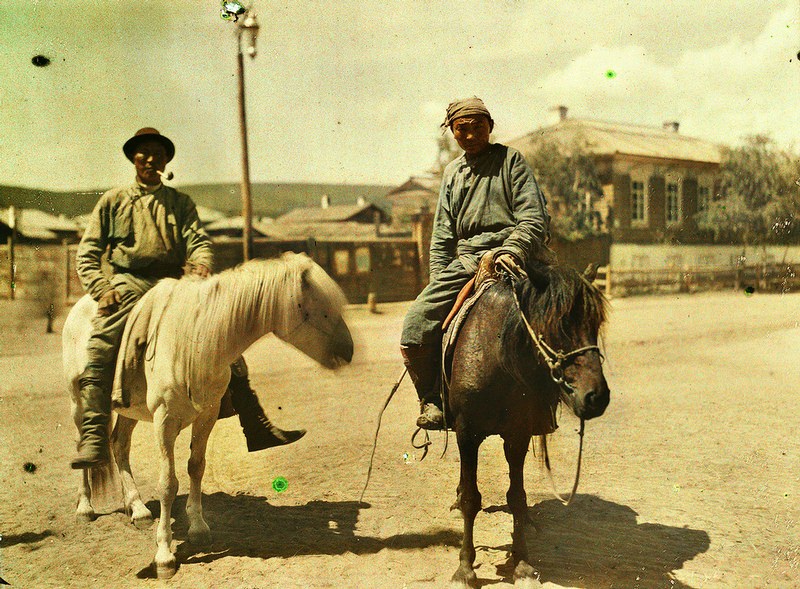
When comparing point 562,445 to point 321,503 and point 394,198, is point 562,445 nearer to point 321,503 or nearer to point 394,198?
point 321,503

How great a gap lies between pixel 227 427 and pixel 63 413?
1979mm

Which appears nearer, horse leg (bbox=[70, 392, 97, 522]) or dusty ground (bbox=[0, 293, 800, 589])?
dusty ground (bbox=[0, 293, 800, 589])

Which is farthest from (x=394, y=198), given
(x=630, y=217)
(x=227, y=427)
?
(x=227, y=427)

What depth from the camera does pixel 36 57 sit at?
4395mm

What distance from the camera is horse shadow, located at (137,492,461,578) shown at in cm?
384

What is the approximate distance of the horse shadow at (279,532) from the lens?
12.6ft

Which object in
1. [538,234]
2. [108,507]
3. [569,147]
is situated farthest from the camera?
[569,147]

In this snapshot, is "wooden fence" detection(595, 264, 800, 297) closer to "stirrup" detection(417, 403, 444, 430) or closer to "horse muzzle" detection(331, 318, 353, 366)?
"stirrup" detection(417, 403, 444, 430)

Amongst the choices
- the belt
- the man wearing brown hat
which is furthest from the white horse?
the belt

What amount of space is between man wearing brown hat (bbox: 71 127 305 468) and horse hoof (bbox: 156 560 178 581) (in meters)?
0.74

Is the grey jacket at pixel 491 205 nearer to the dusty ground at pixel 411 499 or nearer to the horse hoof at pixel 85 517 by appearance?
the dusty ground at pixel 411 499

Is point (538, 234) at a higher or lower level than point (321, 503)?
higher

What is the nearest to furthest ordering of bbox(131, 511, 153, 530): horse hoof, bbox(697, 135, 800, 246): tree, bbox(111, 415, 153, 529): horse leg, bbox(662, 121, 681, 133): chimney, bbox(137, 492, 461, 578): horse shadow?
bbox(137, 492, 461, 578): horse shadow, bbox(131, 511, 153, 530): horse hoof, bbox(111, 415, 153, 529): horse leg, bbox(662, 121, 681, 133): chimney, bbox(697, 135, 800, 246): tree

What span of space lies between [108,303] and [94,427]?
767 mm
